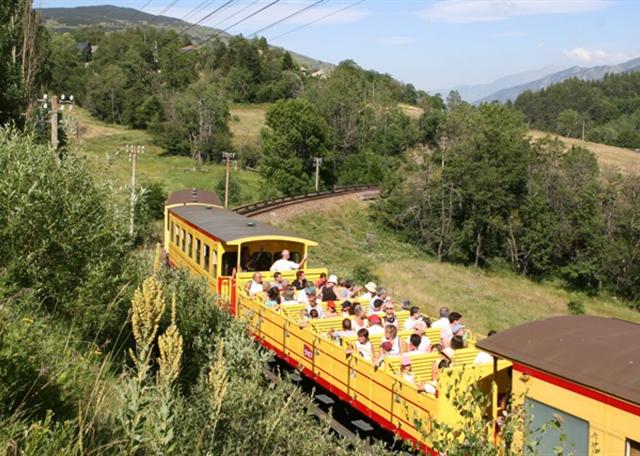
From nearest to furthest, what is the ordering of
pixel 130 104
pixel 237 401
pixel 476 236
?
pixel 237 401
pixel 476 236
pixel 130 104

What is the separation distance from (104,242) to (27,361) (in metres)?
4.71

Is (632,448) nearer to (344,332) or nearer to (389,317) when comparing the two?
(344,332)

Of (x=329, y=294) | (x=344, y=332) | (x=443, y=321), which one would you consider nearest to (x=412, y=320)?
(x=443, y=321)

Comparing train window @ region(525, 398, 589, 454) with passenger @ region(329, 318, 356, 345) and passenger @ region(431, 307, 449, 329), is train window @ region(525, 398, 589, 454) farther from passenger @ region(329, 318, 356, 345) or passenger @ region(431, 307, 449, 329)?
passenger @ region(329, 318, 356, 345)

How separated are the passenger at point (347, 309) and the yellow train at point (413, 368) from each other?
43 centimetres

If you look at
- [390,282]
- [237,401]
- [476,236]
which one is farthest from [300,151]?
[237,401]

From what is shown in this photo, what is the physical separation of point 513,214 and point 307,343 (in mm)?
44909

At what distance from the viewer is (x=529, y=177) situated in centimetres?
5638

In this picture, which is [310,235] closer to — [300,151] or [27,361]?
[300,151]

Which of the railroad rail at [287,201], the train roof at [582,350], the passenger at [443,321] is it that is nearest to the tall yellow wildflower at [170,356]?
the train roof at [582,350]

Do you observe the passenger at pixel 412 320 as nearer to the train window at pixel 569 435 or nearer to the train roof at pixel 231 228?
the train window at pixel 569 435

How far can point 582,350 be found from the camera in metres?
8.02

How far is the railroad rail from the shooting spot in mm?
43441

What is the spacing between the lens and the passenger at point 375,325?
12141 mm
